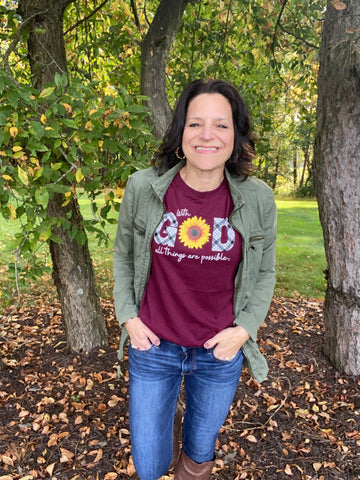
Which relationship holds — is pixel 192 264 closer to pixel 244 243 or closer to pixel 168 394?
pixel 244 243

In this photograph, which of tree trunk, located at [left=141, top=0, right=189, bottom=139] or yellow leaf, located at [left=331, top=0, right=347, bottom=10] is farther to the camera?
tree trunk, located at [left=141, top=0, right=189, bottom=139]

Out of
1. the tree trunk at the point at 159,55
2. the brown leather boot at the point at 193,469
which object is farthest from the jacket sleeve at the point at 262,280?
the tree trunk at the point at 159,55

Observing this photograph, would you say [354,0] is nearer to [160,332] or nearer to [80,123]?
[80,123]

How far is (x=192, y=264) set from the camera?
182 centimetres

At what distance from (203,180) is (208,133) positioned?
0.23 m

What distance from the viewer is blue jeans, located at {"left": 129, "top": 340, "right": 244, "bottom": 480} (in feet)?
6.43

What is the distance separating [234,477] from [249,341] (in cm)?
116

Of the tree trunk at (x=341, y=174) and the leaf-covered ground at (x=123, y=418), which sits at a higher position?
the tree trunk at (x=341, y=174)

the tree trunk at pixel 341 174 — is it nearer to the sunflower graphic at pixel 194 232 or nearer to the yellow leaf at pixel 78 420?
the sunflower graphic at pixel 194 232

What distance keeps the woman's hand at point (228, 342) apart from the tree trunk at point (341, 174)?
5.47ft

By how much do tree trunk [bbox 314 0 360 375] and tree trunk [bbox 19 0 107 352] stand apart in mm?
2093

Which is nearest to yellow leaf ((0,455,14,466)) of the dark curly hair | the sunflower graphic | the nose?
the sunflower graphic

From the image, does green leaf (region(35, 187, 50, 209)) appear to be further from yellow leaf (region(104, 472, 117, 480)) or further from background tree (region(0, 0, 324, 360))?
yellow leaf (region(104, 472, 117, 480))

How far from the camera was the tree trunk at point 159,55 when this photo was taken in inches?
141
